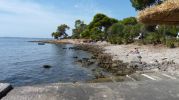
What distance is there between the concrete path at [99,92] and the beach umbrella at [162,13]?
1591 millimetres

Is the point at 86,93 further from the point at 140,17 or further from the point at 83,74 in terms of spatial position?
the point at 83,74

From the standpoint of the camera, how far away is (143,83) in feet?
23.0

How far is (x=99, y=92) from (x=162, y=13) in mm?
2150

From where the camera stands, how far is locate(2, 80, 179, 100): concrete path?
5.65m

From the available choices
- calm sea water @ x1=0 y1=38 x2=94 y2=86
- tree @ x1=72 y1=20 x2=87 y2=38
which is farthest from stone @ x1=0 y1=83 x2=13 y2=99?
tree @ x1=72 y1=20 x2=87 y2=38

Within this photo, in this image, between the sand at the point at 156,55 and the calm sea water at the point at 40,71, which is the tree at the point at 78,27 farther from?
the sand at the point at 156,55

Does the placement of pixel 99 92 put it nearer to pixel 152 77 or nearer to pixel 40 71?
pixel 152 77

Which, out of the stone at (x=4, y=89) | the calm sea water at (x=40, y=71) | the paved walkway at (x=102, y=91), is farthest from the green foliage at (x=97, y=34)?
the stone at (x=4, y=89)

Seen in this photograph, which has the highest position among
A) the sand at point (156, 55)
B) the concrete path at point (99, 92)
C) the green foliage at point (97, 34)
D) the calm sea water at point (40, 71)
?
the green foliage at point (97, 34)

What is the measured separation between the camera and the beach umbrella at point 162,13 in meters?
5.50

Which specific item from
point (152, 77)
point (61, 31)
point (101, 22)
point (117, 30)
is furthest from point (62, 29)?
point (152, 77)

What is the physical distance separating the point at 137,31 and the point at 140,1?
11787 millimetres

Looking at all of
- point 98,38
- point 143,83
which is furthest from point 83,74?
point 98,38

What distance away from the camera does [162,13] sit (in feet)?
18.8
